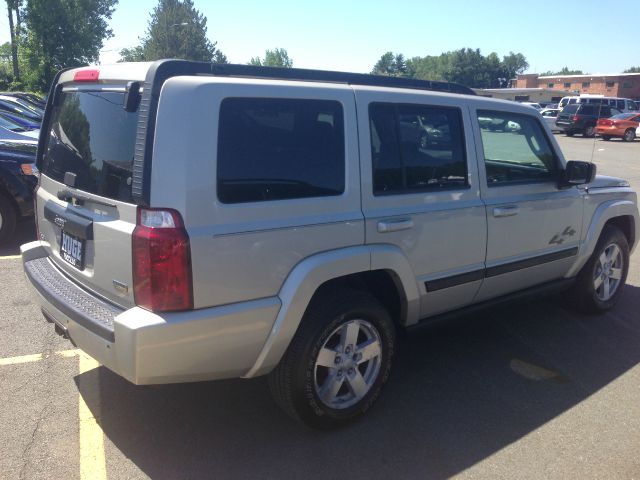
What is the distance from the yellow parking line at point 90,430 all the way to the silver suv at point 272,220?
56cm

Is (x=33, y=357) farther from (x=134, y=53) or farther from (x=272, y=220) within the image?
(x=134, y=53)

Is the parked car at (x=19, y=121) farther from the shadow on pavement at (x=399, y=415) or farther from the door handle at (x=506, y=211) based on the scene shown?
the door handle at (x=506, y=211)

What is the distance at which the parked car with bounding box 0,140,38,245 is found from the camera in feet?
21.5

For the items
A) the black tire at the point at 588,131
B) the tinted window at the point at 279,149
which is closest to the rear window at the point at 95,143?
the tinted window at the point at 279,149

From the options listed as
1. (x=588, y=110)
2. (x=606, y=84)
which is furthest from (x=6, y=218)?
(x=606, y=84)

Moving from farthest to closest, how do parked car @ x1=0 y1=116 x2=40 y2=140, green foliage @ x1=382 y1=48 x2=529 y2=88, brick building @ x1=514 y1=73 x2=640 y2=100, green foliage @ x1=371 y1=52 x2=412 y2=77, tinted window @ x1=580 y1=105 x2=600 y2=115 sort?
1. green foliage @ x1=371 y1=52 x2=412 y2=77
2. green foliage @ x1=382 y1=48 x2=529 y2=88
3. brick building @ x1=514 y1=73 x2=640 y2=100
4. tinted window @ x1=580 y1=105 x2=600 y2=115
5. parked car @ x1=0 y1=116 x2=40 y2=140

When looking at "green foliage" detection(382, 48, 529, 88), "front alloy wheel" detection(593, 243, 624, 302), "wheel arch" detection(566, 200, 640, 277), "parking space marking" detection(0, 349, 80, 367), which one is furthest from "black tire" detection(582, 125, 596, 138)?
"green foliage" detection(382, 48, 529, 88)

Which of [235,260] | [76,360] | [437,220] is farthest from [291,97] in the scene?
[76,360]

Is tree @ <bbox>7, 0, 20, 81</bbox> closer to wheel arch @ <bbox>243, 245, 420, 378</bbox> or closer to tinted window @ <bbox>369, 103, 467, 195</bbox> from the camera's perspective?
tinted window @ <bbox>369, 103, 467, 195</bbox>

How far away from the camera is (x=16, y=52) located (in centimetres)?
3131

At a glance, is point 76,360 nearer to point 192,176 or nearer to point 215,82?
point 192,176

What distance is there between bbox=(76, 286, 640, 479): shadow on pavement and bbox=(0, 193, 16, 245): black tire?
12.2ft

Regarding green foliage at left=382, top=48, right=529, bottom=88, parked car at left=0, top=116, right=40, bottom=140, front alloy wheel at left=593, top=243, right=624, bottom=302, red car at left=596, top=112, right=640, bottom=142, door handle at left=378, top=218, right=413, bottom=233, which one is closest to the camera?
door handle at left=378, top=218, right=413, bottom=233

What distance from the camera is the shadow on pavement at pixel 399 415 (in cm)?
293
